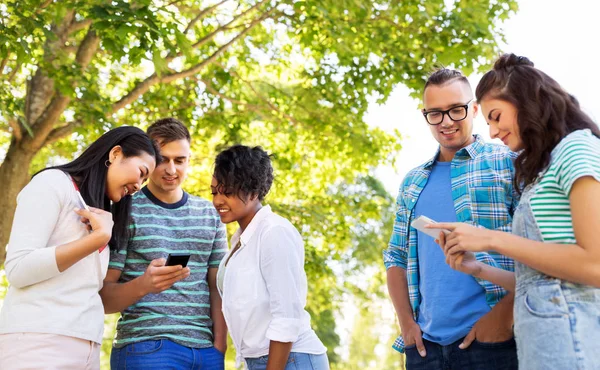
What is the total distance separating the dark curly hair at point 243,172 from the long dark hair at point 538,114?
1227 millimetres

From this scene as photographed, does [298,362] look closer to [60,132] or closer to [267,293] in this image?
[267,293]

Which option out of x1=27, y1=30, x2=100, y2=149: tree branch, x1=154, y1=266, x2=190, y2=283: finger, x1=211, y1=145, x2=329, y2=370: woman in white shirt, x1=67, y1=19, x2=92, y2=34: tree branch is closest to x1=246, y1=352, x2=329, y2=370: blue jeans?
x1=211, y1=145, x2=329, y2=370: woman in white shirt

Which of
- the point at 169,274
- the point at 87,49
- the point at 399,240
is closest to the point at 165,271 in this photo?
the point at 169,274

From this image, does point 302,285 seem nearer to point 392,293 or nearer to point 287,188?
point 392,293

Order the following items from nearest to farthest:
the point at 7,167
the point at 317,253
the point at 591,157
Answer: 1. the point at 591,157
2. the point at 7,167
3. the point at 317,253

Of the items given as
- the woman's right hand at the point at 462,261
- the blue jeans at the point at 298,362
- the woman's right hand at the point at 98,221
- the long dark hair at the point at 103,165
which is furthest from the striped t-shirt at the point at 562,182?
the long dark hair at the point at 103,165

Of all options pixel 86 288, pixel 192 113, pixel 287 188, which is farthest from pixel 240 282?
pixel 287 188

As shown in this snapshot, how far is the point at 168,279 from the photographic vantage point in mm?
3266

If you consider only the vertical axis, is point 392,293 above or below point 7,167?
below

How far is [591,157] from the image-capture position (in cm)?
224

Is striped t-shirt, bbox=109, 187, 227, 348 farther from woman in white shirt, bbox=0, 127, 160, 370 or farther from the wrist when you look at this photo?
the wrist

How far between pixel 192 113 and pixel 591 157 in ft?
29.6

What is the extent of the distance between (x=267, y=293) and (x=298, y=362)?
1.04ft

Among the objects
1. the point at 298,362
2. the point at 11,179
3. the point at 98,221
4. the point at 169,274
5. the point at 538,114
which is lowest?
the point at 298,362
